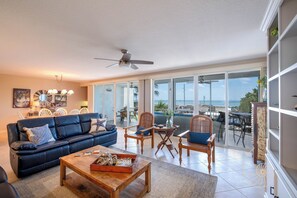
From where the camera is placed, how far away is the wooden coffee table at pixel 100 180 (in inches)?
65.4

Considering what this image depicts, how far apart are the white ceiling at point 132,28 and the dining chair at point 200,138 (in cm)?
Result: 158

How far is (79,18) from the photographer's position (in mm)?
1861

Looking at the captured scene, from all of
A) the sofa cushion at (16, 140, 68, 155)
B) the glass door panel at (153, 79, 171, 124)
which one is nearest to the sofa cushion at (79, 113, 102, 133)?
the sofa cushion at (16, 140, 68, 155)

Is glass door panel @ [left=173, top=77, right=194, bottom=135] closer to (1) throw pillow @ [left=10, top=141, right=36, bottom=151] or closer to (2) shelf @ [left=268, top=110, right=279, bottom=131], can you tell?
(2) shelf @ [left=268, top=110, right=279, bottom=131]

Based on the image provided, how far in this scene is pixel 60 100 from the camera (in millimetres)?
7332

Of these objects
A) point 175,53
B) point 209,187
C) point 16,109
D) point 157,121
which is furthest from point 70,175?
point 16,109

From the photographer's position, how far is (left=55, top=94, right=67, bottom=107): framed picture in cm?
720

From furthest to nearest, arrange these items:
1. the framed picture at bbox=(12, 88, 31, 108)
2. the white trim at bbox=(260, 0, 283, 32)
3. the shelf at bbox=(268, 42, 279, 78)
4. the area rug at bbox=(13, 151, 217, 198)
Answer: the framed picture at bbox=(12, 88, 31, 108) < the area rug at bbox=(13, 151, 217, 198) < the shelf at bbox=(268, 42, 279, 78) < the white trim at bbox=(260, 0, 283, 32)

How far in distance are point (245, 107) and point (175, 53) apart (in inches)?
98.4

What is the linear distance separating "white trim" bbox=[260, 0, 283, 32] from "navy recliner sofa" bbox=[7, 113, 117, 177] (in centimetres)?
389

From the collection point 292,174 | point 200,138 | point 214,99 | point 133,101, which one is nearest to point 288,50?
point 292,174

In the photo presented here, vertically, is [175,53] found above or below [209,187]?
above

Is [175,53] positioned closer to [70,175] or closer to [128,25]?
[128,25]

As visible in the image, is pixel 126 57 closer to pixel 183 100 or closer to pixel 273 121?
pixel 273 121
